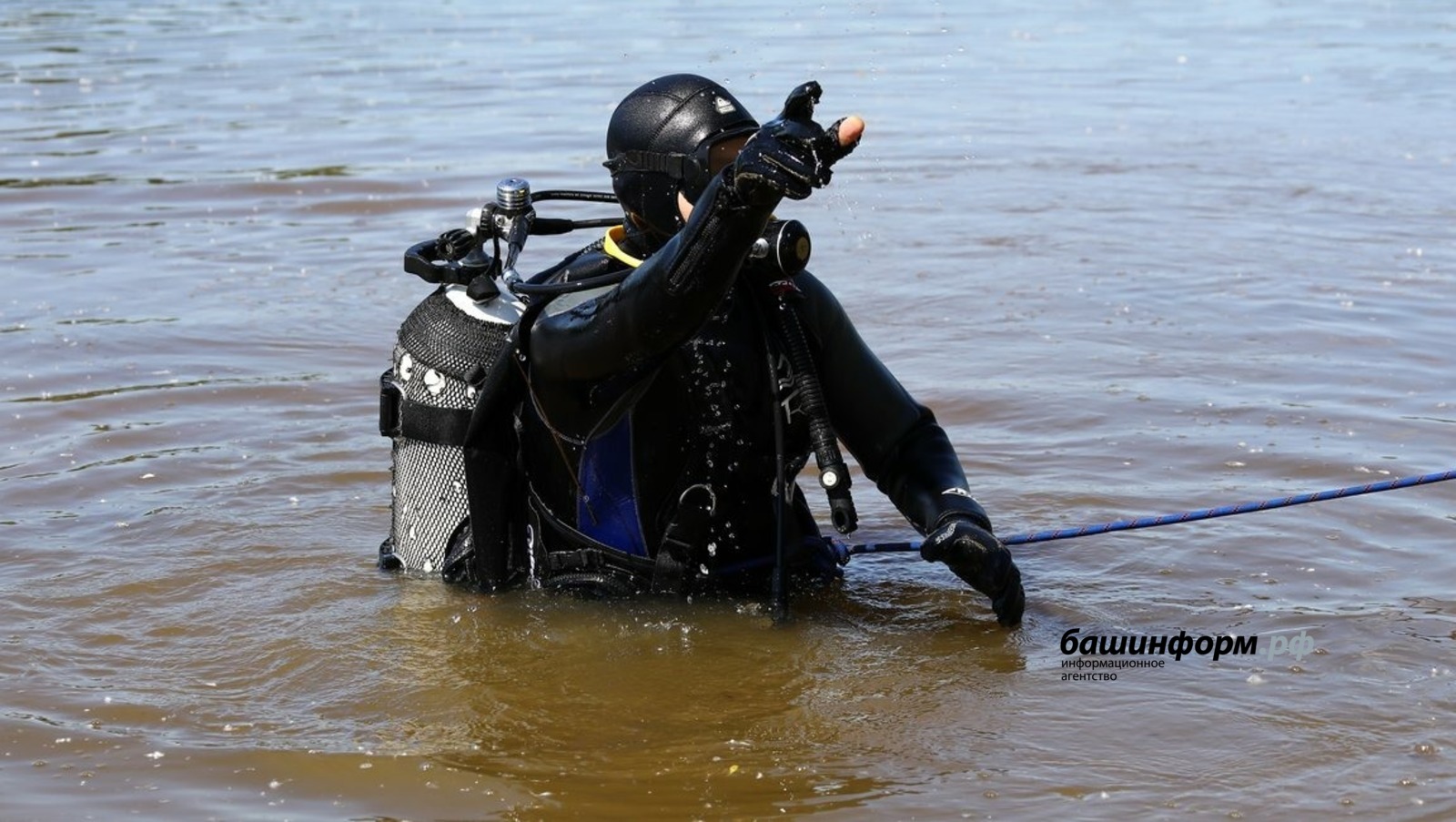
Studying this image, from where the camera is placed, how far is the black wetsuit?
371cm

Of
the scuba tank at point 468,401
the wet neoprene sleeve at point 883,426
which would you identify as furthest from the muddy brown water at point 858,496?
the wet neoprene sleeve at point 883,426

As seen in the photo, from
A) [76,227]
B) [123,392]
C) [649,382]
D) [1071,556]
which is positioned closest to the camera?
[649,382]

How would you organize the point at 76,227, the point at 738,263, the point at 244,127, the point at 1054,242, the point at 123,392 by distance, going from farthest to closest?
the point at 244,127, the point at 76,227, the point at 1054,242, the point at 123,392, the point at 738,263

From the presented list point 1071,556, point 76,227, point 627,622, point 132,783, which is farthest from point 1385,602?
point 76,227

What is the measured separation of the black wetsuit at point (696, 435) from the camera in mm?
3711

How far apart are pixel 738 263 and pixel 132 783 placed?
1.52 meters

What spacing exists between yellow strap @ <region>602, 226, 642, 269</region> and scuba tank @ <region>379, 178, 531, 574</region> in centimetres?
21

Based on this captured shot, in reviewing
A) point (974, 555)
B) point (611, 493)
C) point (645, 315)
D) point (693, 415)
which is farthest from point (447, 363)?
point (974, 555)

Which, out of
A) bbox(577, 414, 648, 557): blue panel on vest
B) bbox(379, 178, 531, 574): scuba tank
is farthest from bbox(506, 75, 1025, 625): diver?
bbox(379, 178, 531, 574): scuba tank

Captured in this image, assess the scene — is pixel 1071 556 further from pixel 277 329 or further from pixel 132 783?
pixel 277 329

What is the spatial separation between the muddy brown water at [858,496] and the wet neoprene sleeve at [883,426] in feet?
1.14

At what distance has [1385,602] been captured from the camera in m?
4.23

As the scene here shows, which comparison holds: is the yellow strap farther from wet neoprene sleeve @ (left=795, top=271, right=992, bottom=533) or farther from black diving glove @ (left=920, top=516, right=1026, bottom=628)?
black diving glove @ (left=920, top=516, right=1026, bottom=628)

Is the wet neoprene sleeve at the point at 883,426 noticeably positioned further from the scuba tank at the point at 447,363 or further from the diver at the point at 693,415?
the scuba tank at the point at 447,363
